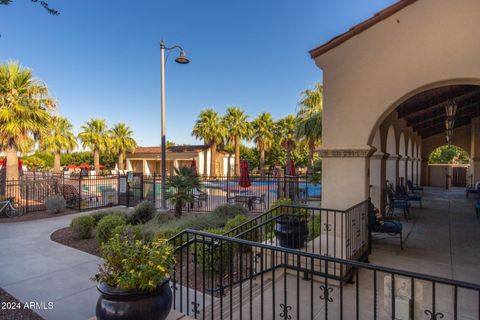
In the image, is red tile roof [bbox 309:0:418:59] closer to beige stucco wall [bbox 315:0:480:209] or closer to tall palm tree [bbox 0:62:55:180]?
beige stucco wall [bbox 315:0:480:209]

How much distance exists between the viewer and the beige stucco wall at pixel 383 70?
14.4ft

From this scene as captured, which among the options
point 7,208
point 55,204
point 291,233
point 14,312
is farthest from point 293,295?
point 7,208

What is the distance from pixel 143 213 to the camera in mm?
9203

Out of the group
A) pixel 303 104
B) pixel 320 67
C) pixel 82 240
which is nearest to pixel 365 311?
pixel 320 67

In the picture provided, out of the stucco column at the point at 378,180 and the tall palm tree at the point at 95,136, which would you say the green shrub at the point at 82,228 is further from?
the tall palm tree at the point at 95,136

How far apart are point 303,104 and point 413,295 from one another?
18.6 m

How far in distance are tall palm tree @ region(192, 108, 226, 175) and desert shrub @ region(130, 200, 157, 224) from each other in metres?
22.5

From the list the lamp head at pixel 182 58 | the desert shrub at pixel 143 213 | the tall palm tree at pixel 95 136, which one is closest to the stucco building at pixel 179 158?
the tall palm tree at pixel 95 136

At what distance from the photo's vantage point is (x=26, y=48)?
36.0 ft

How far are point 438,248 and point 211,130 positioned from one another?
27.6 metres

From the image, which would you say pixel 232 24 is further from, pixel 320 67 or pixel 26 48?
pixel 320 67

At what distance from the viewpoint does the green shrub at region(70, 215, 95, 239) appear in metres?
7.63

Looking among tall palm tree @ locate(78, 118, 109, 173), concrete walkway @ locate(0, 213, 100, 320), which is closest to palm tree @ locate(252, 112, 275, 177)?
tall palm tree @ locate(78, 118, 109, 173)

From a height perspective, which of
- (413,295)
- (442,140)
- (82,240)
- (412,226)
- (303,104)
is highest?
(303,104)
